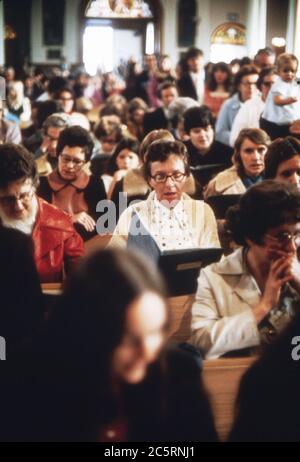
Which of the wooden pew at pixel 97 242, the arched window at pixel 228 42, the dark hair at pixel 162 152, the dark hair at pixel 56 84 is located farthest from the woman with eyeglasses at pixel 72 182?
the arched window at pixel 228 42

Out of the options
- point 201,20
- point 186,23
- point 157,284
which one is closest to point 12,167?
point 157,284

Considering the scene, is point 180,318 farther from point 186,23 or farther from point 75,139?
point 186,23

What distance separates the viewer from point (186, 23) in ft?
76.8

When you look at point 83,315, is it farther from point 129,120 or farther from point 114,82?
point 114,82

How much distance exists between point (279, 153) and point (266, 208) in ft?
4.55

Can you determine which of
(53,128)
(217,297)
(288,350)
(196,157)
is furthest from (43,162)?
(288,350)

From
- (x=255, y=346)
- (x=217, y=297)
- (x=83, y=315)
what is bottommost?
(x=255, y=346)

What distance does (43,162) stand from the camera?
222 inches

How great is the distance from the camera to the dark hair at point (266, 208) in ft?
8.02

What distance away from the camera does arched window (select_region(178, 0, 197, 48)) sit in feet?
76.5

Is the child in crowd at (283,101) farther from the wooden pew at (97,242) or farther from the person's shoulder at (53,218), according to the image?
the person's shoulder at (53,218)

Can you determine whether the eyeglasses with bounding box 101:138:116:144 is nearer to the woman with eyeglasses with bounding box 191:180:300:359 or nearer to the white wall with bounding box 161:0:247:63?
the woman with eyeglasses with bounding box 191:180:300:359

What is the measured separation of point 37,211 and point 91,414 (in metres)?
2.05

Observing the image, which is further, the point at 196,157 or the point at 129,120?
the point at 129,120
